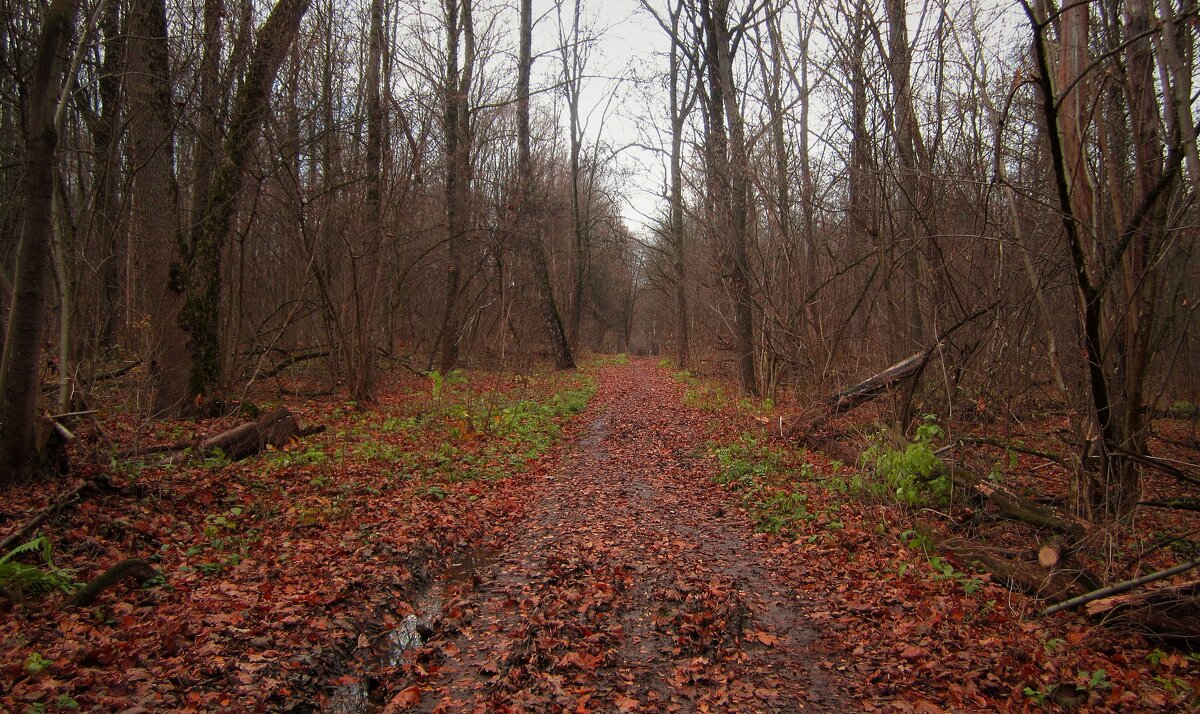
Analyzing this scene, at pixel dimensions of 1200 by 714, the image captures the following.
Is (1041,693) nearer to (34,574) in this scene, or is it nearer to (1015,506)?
(1015,506)

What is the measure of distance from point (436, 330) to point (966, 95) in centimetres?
1642

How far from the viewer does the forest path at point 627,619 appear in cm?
380

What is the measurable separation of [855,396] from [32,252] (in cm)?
952

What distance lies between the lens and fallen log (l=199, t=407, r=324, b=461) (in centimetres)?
770

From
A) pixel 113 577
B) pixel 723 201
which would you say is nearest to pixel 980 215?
pixel 723 201

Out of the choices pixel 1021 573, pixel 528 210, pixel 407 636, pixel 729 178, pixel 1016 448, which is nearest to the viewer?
pixel 407 636

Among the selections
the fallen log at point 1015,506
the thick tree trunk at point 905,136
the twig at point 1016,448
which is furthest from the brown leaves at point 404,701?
the thick tree trunk at point 905,136

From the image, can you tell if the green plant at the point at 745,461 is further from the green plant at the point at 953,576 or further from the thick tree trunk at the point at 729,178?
the thick tree trunk at the point at 729,178

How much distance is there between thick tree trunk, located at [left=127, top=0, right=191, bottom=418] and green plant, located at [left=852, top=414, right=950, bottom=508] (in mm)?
8740

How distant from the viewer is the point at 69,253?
752cm

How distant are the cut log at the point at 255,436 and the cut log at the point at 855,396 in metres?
7.47

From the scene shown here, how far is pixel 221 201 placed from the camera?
9.71 m

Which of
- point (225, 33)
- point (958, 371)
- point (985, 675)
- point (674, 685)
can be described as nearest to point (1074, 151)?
point (958, 371)

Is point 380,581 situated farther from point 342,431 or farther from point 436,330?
point 436,330
